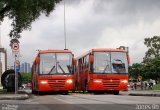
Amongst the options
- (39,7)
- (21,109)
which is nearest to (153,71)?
(39,7)

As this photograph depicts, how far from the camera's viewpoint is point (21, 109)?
1706 centimetres

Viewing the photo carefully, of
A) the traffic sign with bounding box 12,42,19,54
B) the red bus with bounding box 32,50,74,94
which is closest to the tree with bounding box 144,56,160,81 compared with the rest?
the red bus with bounding box 32,50,74,94

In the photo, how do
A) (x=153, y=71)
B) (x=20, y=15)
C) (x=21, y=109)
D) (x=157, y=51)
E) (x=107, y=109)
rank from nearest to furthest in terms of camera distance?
(x=107, y=109), (x=21, y=109), (x=20, y=15), (x=157, y=51), (x=153, y=71)

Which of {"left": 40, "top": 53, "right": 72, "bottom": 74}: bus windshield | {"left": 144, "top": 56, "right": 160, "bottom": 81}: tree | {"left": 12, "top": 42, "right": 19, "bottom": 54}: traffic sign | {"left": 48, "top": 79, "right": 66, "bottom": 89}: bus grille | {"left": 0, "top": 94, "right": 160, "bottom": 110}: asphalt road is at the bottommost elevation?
{"left": 0, "top": 94, "right": 160, "bottom": 110}: asphalt road

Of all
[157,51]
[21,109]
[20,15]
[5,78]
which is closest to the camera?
[21,109]

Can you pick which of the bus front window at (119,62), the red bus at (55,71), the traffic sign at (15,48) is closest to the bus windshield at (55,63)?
the red bus at (55,71)

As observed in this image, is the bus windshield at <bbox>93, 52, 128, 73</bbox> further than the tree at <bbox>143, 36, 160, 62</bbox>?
No

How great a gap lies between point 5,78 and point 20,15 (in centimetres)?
996

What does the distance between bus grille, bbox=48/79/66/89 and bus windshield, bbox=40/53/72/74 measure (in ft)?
1.92

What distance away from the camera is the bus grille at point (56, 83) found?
38.2m

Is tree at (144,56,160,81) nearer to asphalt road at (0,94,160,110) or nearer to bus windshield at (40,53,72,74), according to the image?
bus windshield at (40,53,72,74)

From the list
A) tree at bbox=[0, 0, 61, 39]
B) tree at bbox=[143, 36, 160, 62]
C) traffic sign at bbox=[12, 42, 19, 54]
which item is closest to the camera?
traffic sign at bbox=[12, 42, 19, 54]

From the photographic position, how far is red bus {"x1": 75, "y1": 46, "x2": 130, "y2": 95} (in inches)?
1531

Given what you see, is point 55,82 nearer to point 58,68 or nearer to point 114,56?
point 58,68
